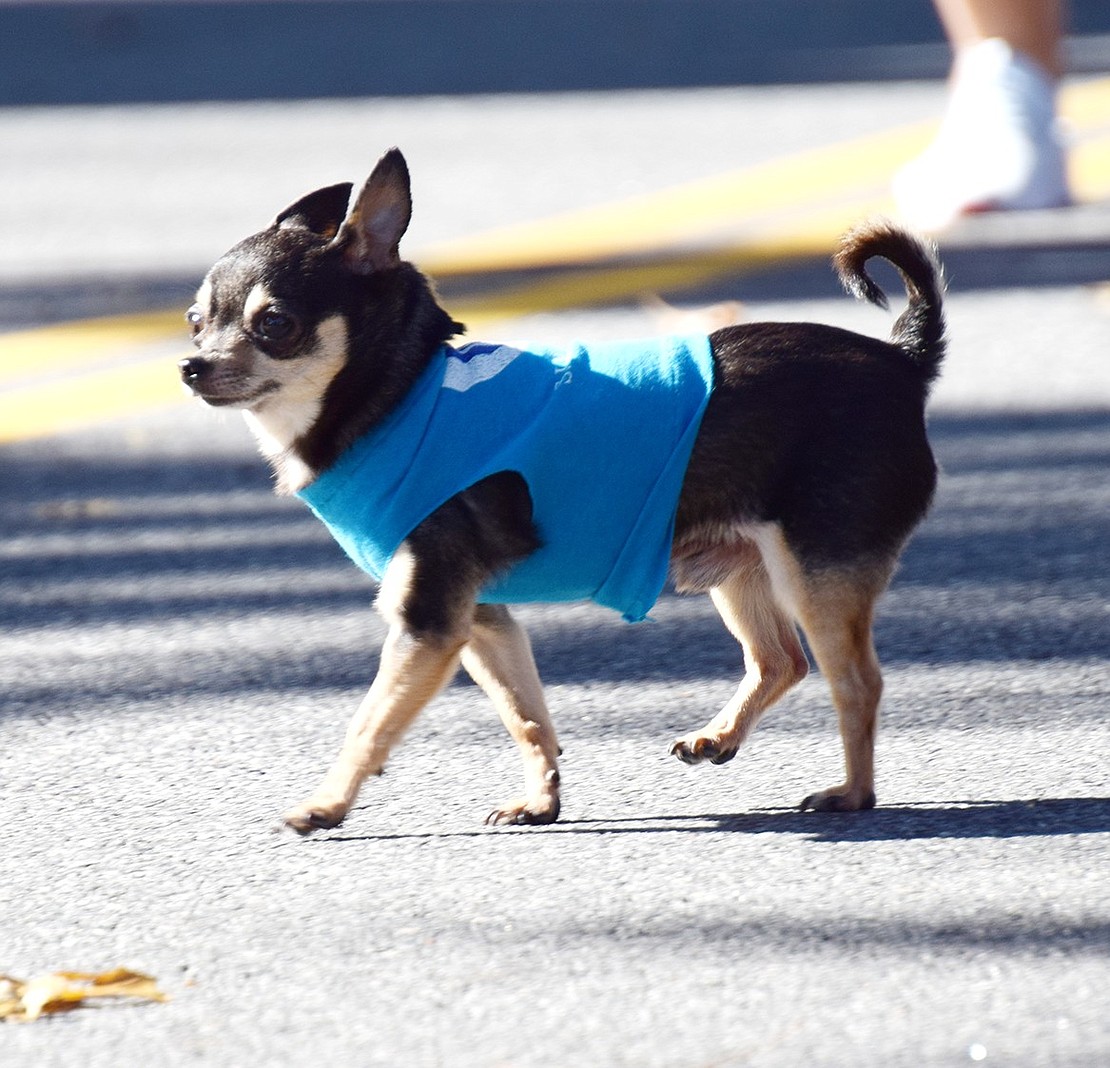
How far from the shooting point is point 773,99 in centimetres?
1195

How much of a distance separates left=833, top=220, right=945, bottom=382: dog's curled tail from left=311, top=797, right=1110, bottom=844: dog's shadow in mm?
733

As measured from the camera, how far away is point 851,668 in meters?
3.41

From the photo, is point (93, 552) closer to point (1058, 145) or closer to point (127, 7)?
point (1058, 145)

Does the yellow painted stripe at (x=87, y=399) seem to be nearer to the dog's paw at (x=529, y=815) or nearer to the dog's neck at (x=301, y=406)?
the dog's neck at (x=301, y=406)

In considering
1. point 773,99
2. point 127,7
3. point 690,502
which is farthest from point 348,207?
point 127,7

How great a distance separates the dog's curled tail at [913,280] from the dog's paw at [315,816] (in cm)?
122

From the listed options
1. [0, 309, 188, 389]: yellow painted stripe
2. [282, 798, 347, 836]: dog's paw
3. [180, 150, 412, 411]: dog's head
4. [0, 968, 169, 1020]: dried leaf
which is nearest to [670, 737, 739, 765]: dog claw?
[282, 798, 347, 836]: dog's paw

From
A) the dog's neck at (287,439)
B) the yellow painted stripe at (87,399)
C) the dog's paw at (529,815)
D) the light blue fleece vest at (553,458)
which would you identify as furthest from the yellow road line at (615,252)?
the dog's paw at (529,815)

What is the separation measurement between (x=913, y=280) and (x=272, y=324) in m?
1.11

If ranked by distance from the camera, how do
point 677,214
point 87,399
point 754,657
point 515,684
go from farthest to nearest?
point 677,214 < point 87,399 < point 754,657 < point 515,684

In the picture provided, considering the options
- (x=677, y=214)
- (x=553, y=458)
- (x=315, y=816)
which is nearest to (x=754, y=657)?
(x=553, y=458)

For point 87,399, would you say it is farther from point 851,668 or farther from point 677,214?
point 851,668

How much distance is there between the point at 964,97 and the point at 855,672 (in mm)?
5164

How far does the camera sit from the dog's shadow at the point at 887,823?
3.28 metres
